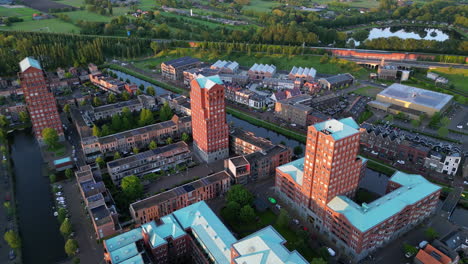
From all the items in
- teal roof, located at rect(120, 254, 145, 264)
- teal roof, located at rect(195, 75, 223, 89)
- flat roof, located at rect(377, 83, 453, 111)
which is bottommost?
teal roof, located at rect(120, 254, 145, 264)

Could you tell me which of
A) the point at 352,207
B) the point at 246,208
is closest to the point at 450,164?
the point at 352,207

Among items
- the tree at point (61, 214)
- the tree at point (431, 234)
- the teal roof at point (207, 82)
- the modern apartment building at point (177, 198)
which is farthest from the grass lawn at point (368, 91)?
the tree at point (61, 214)

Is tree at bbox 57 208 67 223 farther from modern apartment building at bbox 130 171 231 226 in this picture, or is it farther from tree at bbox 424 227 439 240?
tree at bbox 424 227 439 240

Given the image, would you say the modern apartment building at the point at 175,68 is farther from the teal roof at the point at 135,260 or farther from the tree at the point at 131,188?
the teal roof at the point at 135,260

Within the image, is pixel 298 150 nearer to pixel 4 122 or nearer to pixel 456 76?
pixel 4 122

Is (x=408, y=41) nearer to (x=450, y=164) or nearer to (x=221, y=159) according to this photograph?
(x=450, y=164)

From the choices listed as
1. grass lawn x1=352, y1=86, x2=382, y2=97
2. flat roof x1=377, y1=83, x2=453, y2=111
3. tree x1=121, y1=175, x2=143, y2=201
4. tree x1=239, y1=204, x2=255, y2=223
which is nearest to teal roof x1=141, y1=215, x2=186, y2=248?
tree x1=239, y1=204, x2=255, y2=223

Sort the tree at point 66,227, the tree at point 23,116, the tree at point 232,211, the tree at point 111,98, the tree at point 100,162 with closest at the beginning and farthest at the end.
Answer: the tree at point 66,227
the tree at point 232,211
the tree at point 100,162
the tree at point 23,116
the tree at point 111,98
